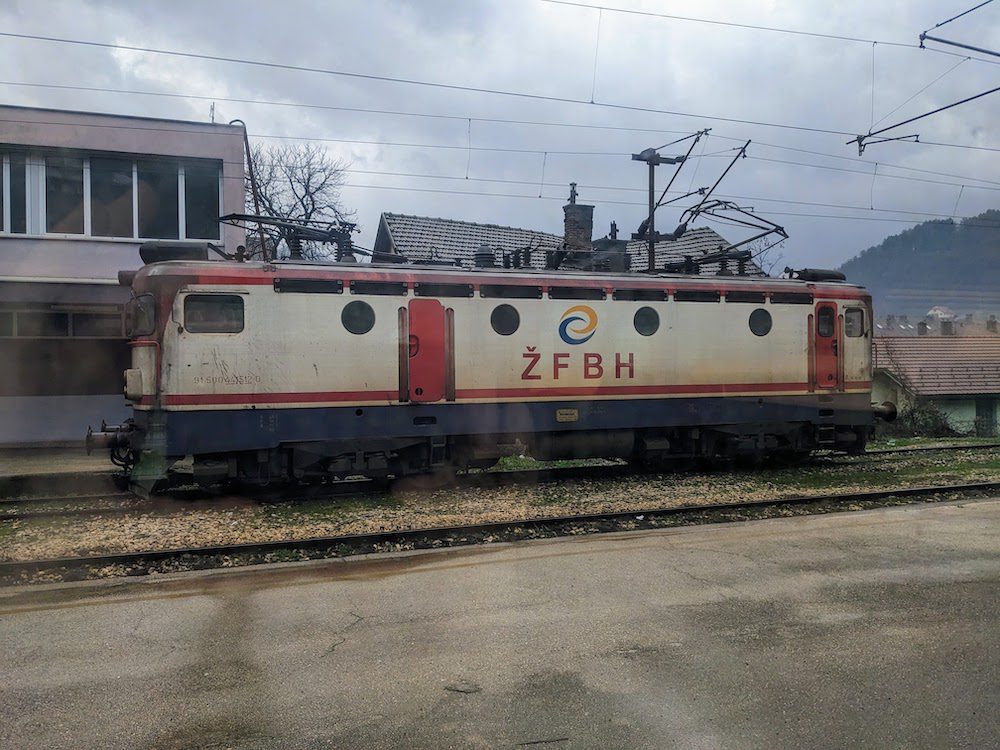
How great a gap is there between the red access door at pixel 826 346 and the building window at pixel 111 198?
14.7 metres

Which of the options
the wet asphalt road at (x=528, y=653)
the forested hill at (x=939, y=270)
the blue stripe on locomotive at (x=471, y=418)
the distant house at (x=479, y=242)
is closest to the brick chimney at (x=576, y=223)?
the distant house at (x=479, y=242)

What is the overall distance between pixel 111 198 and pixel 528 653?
A: 16.3m

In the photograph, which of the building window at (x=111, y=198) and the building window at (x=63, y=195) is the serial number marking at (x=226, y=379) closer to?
the building window at (x=111, y=198)

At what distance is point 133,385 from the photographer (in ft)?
30.7

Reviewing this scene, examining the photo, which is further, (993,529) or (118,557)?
(993,529)

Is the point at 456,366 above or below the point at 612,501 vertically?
above

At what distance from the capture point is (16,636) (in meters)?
5.52

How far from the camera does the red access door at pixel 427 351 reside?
10.3 metres

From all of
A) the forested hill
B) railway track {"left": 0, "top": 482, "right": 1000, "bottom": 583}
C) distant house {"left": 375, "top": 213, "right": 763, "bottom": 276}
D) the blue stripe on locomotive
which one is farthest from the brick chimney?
the forested hill

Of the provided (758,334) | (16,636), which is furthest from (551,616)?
(758,334)

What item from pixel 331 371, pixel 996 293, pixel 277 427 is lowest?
pixel 277 427

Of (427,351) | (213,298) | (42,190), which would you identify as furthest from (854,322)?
(42,190)

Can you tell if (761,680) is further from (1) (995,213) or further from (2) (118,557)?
(1) (995,213)

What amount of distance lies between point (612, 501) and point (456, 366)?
9.39 feet
